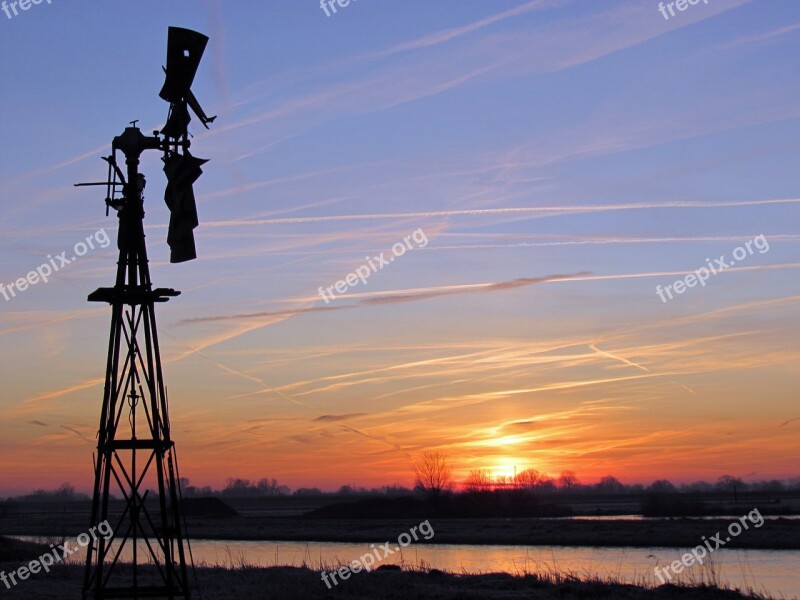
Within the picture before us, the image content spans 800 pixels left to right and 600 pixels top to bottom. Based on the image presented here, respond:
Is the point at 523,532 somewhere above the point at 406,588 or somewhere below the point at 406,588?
above

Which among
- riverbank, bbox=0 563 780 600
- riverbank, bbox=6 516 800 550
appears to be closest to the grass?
riverbank, bbox=0 563 780 600

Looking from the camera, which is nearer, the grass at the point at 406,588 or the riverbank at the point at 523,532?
the grass at the point at 406,588

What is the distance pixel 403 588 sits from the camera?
1064 inches

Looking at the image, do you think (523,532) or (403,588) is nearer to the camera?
(403,588)

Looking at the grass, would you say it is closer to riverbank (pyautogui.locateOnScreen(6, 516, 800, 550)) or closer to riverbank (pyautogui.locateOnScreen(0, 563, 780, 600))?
riverbank (pyautogui.locateOnScreen(0, 563, 780, 600))

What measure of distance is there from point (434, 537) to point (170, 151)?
50.6m

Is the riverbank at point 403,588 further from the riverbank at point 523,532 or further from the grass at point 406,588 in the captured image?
the riverbank at point 523,532

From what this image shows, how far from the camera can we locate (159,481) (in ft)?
58.5

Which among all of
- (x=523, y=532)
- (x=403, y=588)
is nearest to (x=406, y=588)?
(x=403, y=588)

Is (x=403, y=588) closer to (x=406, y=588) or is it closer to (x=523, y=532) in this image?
(x=406, y=588)

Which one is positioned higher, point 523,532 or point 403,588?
point 523,532

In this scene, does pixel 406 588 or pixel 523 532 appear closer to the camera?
pixel 406 588

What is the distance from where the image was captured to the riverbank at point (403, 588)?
25.3 m

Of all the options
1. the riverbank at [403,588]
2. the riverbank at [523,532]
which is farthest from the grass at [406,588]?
the riverbank at [523,532]
